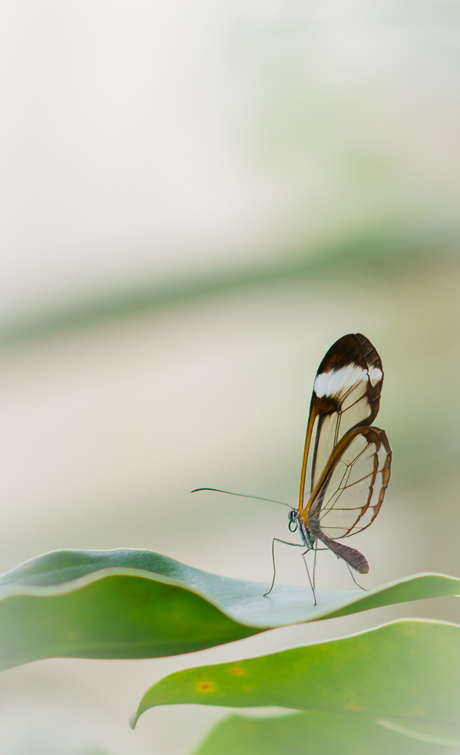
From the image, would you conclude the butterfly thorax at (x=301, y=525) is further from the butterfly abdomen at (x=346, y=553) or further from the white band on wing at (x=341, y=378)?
the white band on wing at (x=341, y=378)

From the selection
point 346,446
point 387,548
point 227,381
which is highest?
point 227,381

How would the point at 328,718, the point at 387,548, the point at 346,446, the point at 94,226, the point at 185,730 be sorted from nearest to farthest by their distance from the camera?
1. the point at 328,718
2. the point at 346,446
3. the point at 185,730
4. the point at 94,226
5. the point at 387,548

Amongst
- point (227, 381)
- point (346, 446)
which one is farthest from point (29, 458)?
point (346, 446)

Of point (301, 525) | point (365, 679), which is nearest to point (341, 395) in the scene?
point (301, 525)

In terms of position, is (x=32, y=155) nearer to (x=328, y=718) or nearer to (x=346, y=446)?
(x=346, y=446)

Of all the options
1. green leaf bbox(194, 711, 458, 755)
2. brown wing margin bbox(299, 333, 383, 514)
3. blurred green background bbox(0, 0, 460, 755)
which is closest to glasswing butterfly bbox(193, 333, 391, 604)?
brown wing margin bbox(299, 333, 383, 514)

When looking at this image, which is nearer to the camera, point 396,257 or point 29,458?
point 29,458

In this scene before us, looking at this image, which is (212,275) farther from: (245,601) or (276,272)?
(245,601)

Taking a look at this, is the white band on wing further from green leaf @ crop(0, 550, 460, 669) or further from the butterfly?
green leaf @ crop(0, 550, 460, 669)

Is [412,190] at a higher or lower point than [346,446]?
higher
